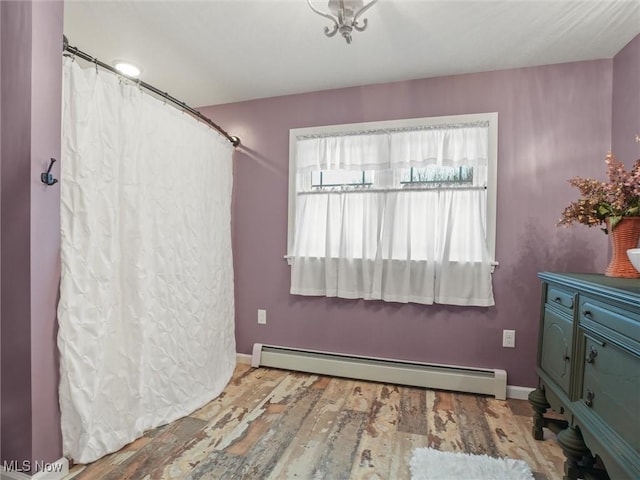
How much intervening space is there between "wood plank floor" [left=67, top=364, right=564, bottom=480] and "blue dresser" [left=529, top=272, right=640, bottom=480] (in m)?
0.26

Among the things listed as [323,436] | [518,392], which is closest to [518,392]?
[518,392]

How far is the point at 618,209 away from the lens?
147 cm

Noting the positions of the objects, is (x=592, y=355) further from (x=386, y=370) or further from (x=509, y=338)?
(x=386, y=370)

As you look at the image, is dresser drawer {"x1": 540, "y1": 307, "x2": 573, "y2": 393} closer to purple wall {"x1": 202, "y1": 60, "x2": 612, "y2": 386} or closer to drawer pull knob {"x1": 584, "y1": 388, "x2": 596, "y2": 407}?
drawer pull knob {"x1": 584, "y1": 388, "x2": 596, "y2": 407}

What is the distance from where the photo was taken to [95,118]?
4.75ft

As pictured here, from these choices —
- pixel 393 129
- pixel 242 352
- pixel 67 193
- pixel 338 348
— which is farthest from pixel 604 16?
pixel 242 352

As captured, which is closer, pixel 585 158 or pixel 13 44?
pixel 13 44

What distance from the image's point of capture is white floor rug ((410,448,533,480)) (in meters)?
1.39

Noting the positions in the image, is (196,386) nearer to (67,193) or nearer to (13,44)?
(67,193)

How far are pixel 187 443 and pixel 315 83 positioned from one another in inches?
99.4

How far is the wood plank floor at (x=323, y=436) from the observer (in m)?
1.44


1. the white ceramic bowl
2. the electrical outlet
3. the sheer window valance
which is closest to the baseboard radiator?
the electrical outlet

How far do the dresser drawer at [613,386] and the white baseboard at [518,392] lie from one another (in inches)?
36.9

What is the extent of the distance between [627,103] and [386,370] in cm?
230
